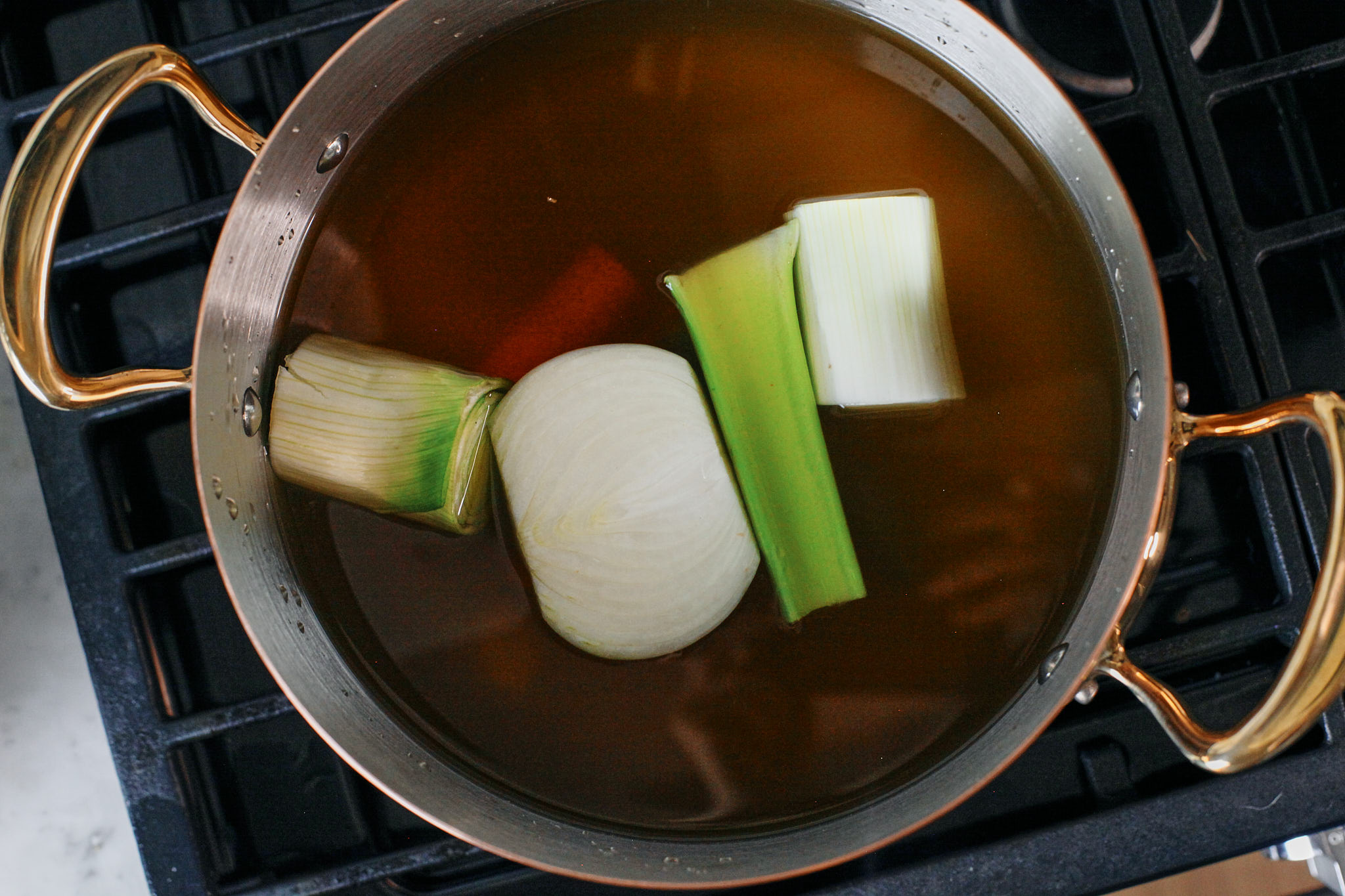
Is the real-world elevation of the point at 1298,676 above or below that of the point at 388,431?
below

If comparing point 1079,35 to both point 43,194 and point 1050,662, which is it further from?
point 43,194

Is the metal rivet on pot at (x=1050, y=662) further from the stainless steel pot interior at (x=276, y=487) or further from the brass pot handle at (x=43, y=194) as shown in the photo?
the brass pot handle at (x=43, y=194)

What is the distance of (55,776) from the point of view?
26.8 inches

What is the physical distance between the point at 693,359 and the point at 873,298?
120mm

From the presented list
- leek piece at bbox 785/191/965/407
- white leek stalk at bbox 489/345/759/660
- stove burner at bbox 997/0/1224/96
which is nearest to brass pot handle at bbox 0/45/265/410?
white leek stalk at bbox 489/345/759/660

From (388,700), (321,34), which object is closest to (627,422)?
(388,700)

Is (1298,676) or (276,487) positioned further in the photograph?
(276,487)

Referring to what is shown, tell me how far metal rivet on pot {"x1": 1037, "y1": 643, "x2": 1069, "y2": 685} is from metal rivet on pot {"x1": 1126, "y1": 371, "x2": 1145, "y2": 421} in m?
0.15

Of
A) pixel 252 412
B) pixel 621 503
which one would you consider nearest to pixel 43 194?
pixel 252 412

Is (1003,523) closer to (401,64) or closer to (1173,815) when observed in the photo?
(1173,815)

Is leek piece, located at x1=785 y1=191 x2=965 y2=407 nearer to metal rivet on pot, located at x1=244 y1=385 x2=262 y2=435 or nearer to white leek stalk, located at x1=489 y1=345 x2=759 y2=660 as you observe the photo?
white leek stalk, located at x1=489 y1=345 x2=759 y2=660

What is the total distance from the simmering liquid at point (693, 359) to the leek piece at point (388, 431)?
22 millimetres

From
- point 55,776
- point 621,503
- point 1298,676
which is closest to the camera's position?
point 1298,676

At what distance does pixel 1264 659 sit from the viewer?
597 millimetres
